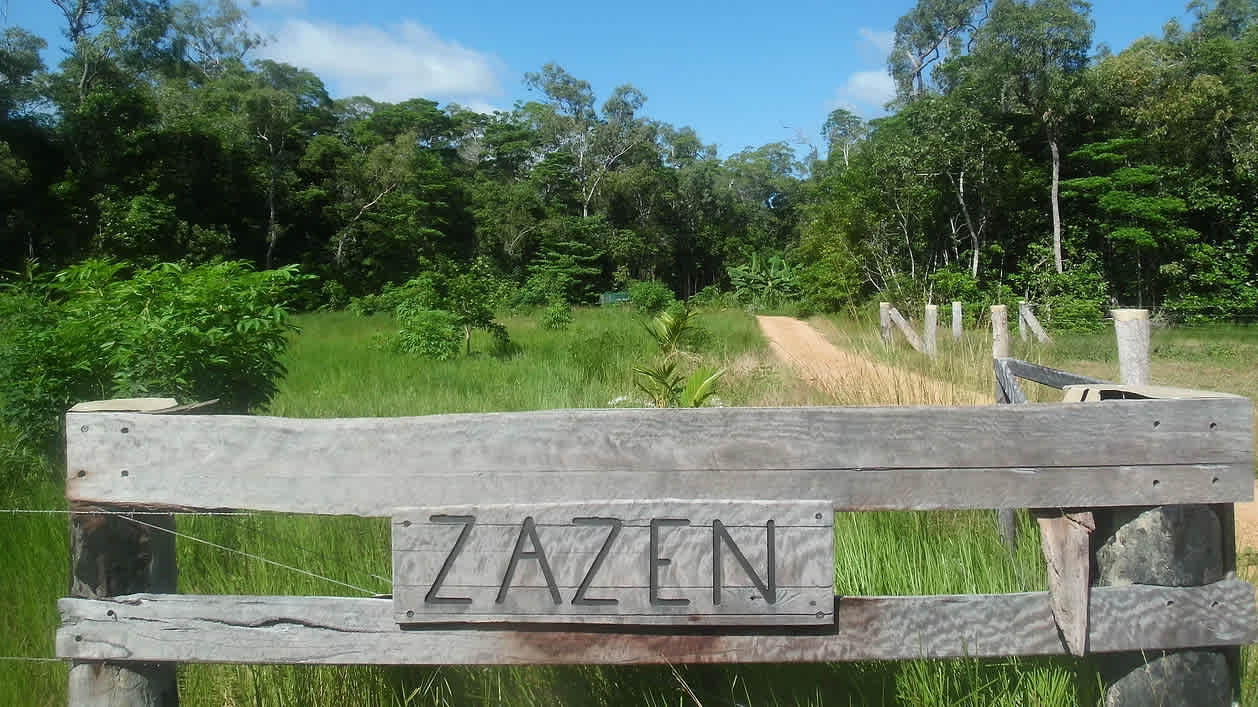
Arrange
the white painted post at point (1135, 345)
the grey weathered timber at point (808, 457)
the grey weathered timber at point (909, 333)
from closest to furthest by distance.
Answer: the grey weathered timber at point (808, 457) < the white painted post at point (1135, 345) < the grey weathered timber at point (909, 333)

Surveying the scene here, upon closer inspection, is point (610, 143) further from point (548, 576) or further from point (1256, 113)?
point (548, 576)

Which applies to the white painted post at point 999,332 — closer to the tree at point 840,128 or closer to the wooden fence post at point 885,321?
the wooden fence post at point 885,321

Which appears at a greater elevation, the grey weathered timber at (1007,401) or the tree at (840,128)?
the tree at (840,128)

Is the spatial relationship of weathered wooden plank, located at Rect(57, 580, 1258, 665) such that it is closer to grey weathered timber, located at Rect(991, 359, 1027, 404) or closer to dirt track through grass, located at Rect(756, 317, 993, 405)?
grey weathered timber, located at Rect(991, 359, 1027, 404)

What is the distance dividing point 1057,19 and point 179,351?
25.6 metres

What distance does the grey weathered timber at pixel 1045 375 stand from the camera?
10.2ft

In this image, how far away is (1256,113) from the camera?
23.9m

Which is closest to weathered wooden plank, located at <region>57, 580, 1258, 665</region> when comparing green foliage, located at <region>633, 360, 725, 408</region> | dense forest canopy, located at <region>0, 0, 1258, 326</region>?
green foliage, located at <region>633, 360, 725, 408</region>

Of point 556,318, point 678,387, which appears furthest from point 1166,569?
point 556,318

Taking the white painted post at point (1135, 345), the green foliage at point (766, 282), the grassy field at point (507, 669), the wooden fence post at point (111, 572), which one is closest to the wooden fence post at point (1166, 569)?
the grassy field at point (507, 669)

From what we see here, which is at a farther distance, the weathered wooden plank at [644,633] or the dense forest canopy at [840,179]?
the dense forest canopy at [840,179]

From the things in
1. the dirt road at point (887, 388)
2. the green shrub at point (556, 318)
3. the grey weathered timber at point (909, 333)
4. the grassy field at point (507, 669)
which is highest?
the green shrub at point (556, 318)

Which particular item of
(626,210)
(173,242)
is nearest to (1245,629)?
(173,242)

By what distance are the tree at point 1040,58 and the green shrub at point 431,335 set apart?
1875cm
